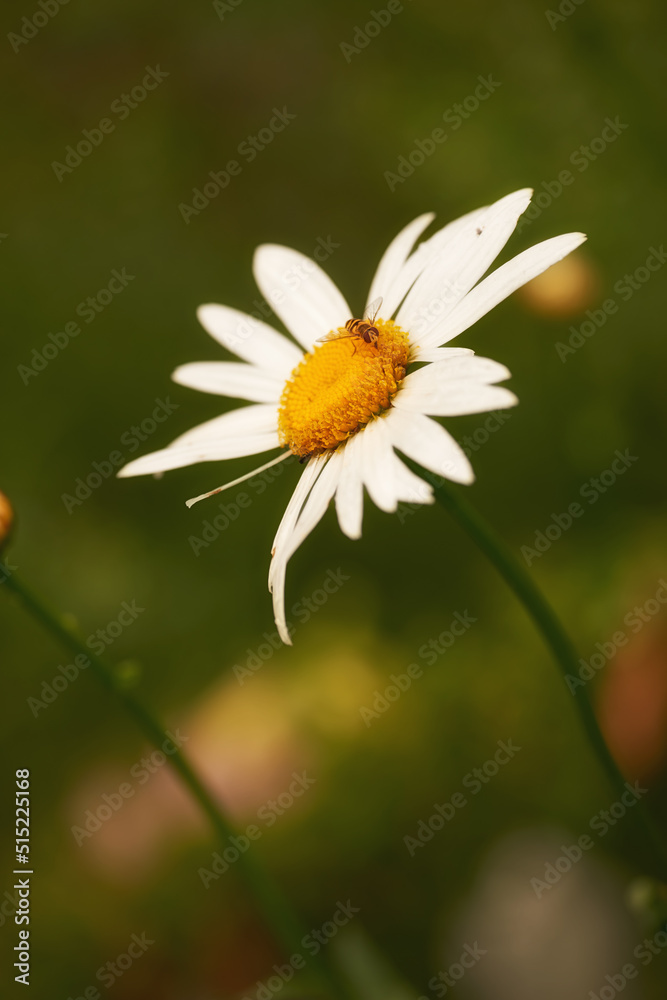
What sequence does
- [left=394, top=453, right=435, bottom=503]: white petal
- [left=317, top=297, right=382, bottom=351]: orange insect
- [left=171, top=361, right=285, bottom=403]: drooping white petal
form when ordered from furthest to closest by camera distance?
[left=171, top=361, right=285, bottom=403]: drooping white petal < [left=317, top=297, right=382, bottom=351]: orange insect < [left=394, top=453, right=435, bottom=503]: white petal

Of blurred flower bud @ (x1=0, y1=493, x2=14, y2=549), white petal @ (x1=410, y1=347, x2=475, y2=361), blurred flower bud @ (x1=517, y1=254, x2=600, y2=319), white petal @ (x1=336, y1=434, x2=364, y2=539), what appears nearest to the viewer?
white petal @ (x1=336, y1=434, x2=364, y2=539)

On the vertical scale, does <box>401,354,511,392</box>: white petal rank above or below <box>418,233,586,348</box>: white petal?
below

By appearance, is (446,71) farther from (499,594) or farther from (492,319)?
(499,594)

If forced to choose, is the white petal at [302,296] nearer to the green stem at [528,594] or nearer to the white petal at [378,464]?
the white petal at [378,464]

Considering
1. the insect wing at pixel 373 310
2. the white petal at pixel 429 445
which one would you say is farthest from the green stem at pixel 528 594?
the insect wing at pixel 373 310

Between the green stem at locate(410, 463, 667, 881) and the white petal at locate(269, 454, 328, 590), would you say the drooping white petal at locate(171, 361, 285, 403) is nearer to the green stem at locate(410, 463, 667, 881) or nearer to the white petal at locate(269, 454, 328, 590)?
the white petal at locate(269, 454, 328, 590)

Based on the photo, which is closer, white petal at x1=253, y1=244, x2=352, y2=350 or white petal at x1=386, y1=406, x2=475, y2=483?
white petal at x1=386, y1=406, x2=475, y2=483

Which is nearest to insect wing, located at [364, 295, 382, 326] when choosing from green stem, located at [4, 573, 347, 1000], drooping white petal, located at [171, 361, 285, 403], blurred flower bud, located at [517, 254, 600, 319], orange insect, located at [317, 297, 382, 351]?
orange insect, located at [317, 297, 382, 351]
